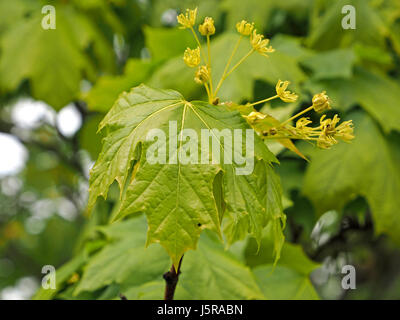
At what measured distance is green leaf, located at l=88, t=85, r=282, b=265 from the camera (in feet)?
1.69

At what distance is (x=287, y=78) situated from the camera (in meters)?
1.20

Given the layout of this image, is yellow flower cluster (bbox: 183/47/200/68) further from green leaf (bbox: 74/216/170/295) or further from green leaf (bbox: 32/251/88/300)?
green leaf (bbox: 32/251/88/300)

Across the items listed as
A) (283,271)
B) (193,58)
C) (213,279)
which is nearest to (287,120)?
(193,58)

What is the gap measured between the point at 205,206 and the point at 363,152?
32.8 inches

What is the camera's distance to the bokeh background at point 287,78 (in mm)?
1169

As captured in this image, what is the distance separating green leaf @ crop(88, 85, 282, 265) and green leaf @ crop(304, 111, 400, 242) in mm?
602

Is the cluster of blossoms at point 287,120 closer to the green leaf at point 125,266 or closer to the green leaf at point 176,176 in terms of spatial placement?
the green leaf at point 176,176

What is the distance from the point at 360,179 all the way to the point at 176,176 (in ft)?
2.70

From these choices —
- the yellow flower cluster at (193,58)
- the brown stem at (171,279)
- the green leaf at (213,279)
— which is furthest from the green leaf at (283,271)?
the yellow flower cluster at (193,58)
